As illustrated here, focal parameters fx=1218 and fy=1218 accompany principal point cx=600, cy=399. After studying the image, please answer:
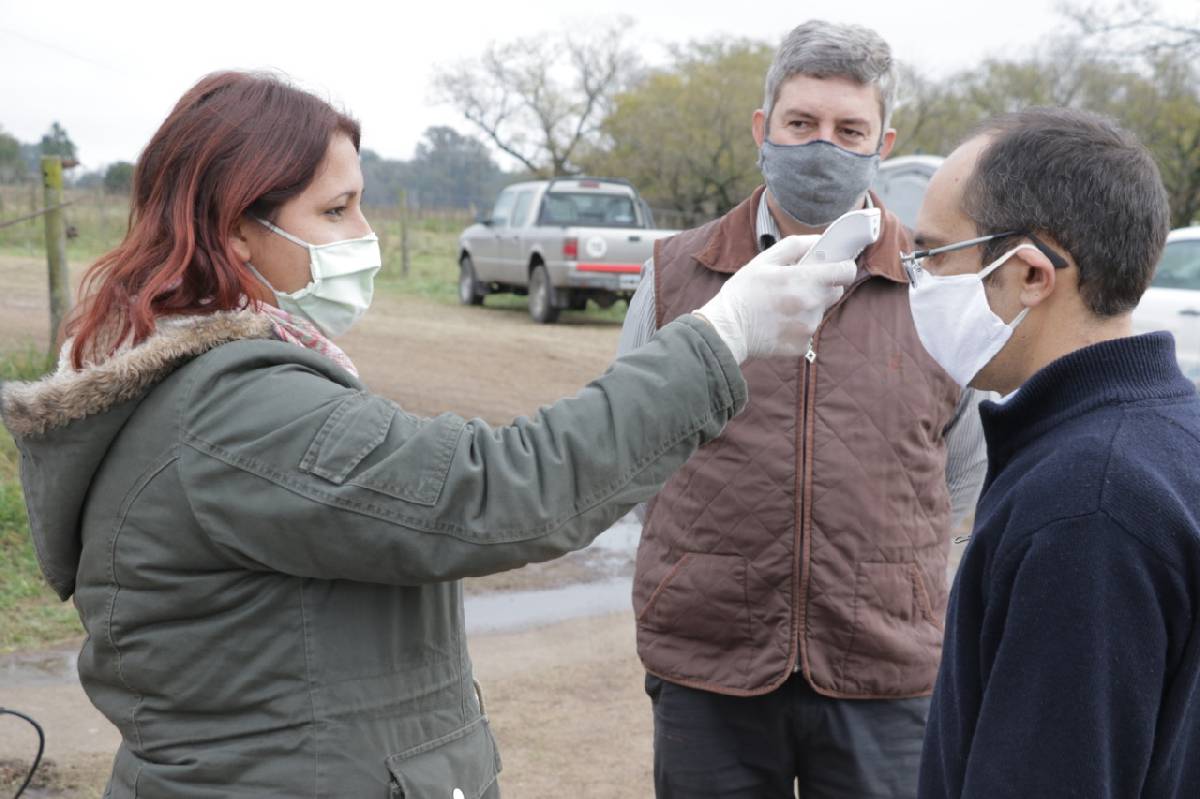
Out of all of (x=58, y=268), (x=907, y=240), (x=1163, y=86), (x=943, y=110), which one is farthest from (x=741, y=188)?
(x=907, y=240)

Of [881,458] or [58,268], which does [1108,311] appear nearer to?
[881,458]

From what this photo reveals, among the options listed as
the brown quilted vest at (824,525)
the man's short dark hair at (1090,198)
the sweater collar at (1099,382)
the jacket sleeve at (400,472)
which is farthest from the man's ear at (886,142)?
the jacket sleeve at (400,472)

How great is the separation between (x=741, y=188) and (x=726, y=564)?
94.1 feet

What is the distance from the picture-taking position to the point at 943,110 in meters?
32.8

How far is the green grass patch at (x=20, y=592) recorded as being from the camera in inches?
A: 212

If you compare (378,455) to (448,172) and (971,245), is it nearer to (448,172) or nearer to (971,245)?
(971,245)

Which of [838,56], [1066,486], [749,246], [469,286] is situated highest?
[838,56]

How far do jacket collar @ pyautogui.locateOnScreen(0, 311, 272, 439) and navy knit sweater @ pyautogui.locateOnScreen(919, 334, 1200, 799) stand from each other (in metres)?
1.14

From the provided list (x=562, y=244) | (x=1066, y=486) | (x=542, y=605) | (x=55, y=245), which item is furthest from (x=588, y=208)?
(x=1066, y=486)

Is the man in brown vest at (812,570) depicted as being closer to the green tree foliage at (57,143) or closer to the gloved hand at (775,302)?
the gloved hand at (775,302)

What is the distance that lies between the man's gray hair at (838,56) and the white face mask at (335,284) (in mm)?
1274

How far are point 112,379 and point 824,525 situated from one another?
1.54 metres

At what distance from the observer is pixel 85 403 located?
1726 millimetres

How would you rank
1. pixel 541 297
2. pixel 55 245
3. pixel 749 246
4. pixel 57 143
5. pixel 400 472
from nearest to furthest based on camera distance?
pixel 400 472
pixel 749 246
pixel 55 245
pixel 57 143
pixel 541 297
